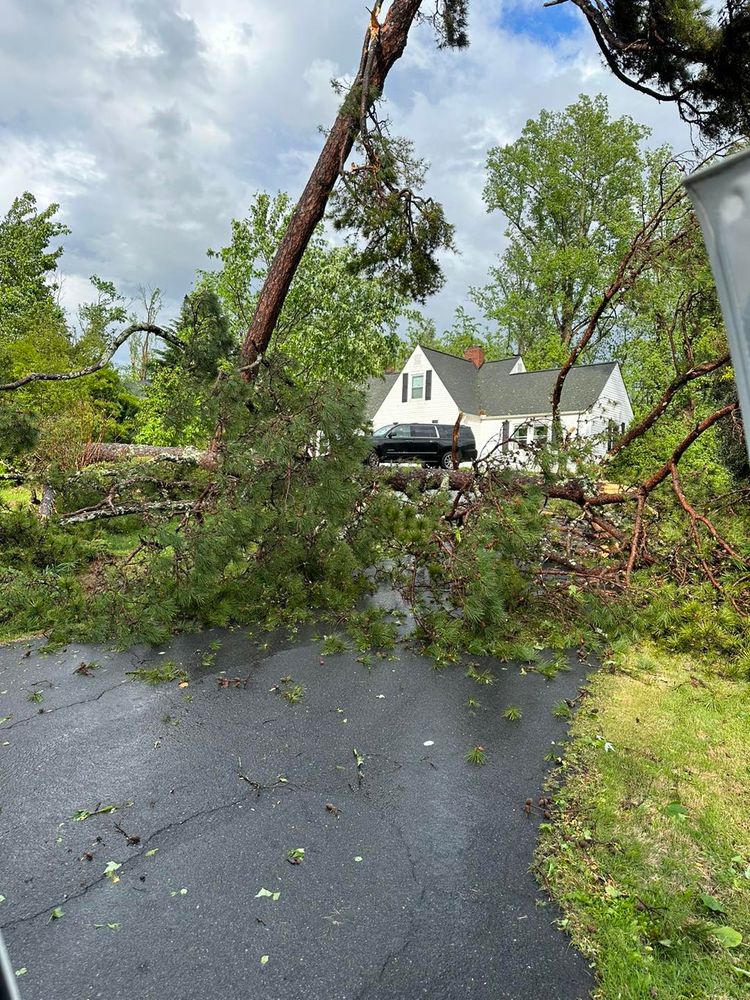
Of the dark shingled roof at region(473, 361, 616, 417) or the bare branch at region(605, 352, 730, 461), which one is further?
the dark shingled roof at region(473, 361, 616, 417)

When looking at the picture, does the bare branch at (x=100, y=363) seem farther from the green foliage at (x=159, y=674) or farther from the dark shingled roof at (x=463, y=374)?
the dark shingled roof at (x=463, y=374)

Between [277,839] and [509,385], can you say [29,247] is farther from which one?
[277,839]

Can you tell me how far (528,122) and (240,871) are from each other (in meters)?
29.2

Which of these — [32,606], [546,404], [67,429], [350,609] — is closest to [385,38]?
[350,609]

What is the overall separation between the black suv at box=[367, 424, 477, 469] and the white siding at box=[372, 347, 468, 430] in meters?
4.91

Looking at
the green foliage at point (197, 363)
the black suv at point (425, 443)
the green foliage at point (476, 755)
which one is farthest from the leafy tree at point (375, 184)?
the black suv at point (425, 443)

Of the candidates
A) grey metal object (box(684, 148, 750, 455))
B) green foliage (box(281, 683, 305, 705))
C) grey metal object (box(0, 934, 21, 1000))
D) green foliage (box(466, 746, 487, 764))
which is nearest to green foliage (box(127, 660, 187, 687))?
green foliage (box(281, 683, 305, 705))

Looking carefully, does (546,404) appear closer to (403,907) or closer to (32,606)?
(32,606)

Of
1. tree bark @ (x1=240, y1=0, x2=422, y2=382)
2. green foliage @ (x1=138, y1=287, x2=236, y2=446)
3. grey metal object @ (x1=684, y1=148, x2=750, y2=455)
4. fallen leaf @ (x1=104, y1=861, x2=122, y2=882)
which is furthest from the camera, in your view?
tree bark @ (x1=240, y1=0, x2=422, y2=382)

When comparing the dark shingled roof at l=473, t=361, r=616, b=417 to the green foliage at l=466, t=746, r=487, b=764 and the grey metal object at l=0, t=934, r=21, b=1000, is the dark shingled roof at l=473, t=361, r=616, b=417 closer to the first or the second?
the green foliage at l=466, t=746, r=487, b=764

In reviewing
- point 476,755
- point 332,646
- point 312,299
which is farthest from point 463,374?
point 476,755

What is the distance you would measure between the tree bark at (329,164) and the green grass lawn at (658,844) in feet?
14.5

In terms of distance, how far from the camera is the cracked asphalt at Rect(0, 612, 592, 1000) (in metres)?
1.55

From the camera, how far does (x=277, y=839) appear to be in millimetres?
2084
